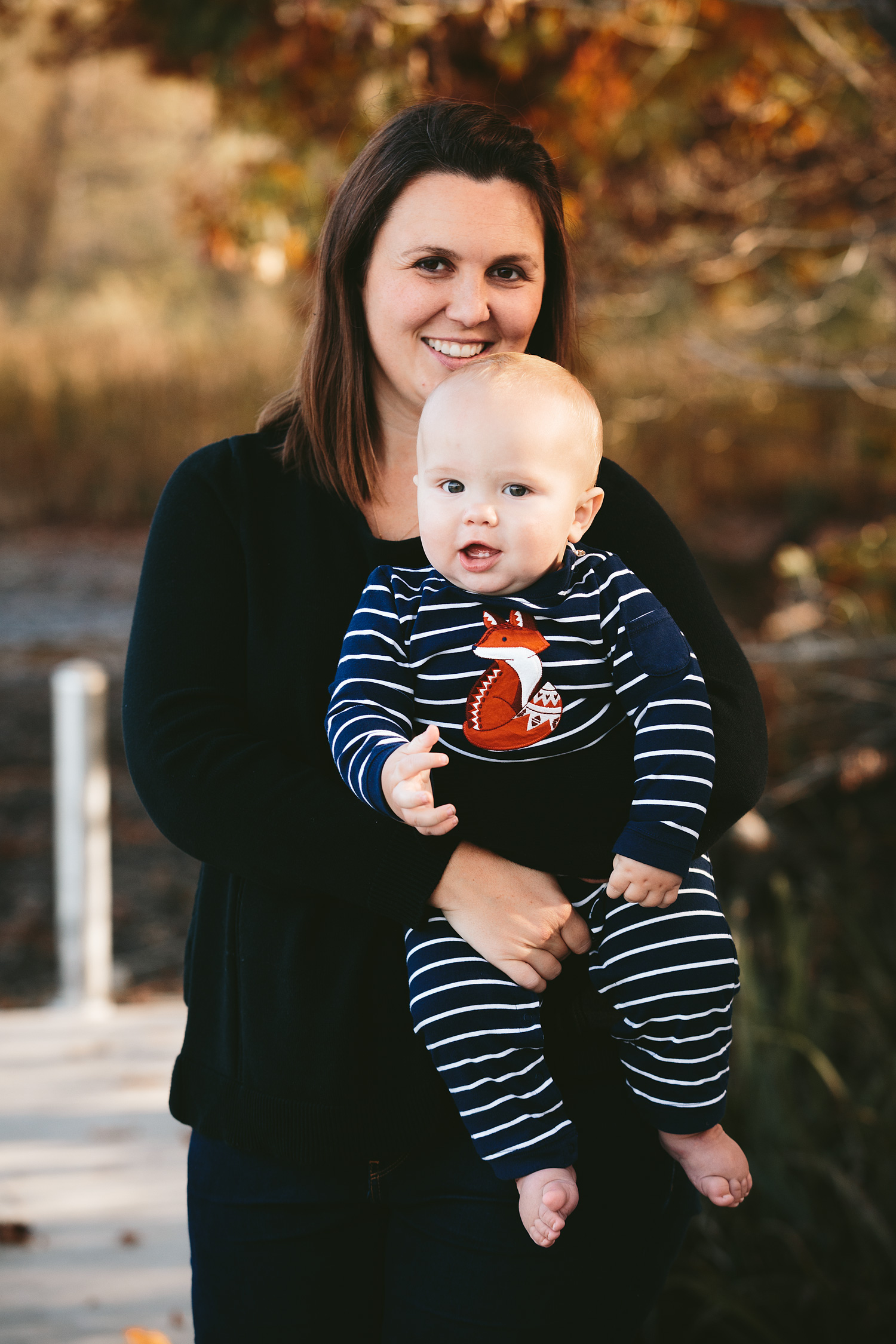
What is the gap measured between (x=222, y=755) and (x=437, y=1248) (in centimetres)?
57

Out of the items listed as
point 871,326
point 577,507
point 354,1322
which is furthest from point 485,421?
point 871,326

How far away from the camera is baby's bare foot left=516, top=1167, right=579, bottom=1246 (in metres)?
1.12

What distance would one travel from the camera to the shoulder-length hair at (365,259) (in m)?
1.28

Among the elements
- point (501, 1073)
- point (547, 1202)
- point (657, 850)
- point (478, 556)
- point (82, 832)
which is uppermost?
point (478, 556)

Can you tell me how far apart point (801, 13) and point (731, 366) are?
0.98 metres

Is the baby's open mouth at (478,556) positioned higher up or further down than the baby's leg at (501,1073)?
higher up

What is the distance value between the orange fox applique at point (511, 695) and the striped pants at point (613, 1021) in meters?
0.18

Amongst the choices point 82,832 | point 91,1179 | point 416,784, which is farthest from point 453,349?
point 82,832

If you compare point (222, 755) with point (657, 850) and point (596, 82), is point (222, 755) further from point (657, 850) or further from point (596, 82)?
point (596, 82)

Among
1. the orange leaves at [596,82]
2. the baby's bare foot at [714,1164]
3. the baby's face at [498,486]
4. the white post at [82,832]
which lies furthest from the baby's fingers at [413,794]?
the orange leaves at [596,82]

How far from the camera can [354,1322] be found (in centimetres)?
123

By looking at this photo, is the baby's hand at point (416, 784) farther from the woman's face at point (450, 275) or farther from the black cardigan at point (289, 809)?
the woman's face at point (450, 275)

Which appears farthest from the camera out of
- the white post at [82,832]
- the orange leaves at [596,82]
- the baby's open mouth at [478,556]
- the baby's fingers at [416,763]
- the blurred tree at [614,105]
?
the white post at [82,832]

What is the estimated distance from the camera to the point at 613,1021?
1195mm
